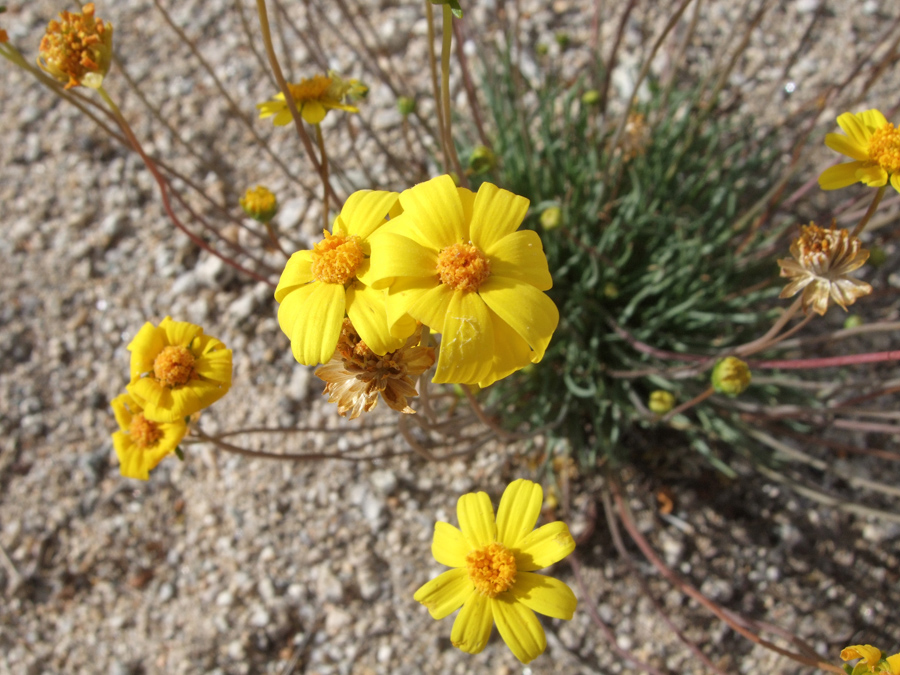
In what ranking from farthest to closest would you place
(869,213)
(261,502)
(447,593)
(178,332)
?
(261,502), (178,332), (447,593), (869,213)

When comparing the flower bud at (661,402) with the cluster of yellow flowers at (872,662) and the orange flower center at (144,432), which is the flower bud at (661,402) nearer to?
the cluster of yellow flowers at (872,662)

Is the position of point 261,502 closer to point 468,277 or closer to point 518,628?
point 518,628

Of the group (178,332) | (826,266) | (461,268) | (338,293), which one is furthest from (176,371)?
(826,266)

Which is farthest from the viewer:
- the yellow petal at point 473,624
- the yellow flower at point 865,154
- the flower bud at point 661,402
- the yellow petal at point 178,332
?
the flower bud at point 661,402

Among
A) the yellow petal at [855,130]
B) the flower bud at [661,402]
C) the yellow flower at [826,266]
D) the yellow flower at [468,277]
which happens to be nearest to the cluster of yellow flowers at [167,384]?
the yellow flower at [468,277]

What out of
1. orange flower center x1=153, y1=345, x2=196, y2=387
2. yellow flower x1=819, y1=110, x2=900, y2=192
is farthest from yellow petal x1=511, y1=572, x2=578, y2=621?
yellow flower x1=819, y1=110, x2=900, y2=192

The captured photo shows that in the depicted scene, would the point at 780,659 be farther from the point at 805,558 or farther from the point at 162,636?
the point at 162,636
